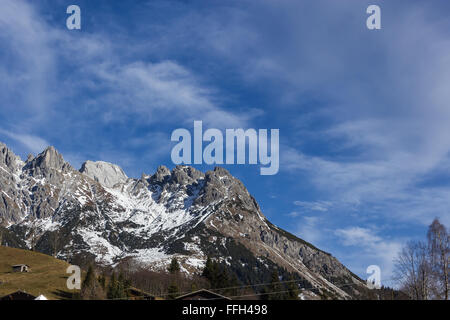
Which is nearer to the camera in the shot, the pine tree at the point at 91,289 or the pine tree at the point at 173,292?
the pine tree at the point at 91,289

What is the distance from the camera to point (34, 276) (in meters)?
149

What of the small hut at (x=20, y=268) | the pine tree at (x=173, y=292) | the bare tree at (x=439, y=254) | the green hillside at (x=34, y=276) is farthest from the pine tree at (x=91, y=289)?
the bare tree at (x=439, y=254)

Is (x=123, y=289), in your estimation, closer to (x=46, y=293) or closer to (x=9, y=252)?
(x=46, y=293)

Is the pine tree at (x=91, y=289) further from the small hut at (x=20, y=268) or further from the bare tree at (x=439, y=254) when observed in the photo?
the bare tree at (x=439, y=254)

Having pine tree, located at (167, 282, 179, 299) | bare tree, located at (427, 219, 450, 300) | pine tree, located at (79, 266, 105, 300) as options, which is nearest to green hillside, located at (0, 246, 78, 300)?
pine tree, located at (79, 266, 105, 300)

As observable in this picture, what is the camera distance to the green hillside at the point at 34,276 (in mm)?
127062

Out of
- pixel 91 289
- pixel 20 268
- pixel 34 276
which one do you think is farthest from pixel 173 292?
pixel 20 268

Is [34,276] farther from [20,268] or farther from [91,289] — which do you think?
[91,289]

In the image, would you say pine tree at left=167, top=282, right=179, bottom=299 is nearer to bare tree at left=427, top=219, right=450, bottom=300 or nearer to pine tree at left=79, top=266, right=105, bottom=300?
pine tree at left=79, top=266, right=105, bottom=300

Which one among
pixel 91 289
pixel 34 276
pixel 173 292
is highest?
pixel 34 276

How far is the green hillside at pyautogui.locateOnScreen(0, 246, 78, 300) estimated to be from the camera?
12706 cm
